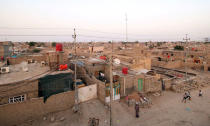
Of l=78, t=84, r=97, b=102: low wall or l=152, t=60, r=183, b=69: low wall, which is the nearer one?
l=78, t=84, r=97, b=102: low wall

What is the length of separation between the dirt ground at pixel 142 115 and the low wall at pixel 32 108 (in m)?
0.45

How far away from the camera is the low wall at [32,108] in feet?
28.4

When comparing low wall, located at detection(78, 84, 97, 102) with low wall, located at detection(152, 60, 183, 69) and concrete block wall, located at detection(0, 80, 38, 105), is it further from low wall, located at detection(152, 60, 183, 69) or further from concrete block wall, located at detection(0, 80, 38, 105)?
low wall, located at detection(152, 60, 183, 69)

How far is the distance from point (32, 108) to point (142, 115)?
29.2 feet

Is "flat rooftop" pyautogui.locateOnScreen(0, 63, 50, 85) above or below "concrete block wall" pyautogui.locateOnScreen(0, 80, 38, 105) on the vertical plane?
above

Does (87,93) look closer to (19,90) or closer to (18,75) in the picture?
(19,90)

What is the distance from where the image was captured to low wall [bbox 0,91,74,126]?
8.66 meters

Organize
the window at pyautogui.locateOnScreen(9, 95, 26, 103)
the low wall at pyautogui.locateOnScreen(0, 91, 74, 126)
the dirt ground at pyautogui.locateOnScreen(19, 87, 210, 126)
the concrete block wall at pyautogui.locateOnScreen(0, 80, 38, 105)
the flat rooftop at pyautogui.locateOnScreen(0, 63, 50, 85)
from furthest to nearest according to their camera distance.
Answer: the flat rooftop at pyautogui.locateOnScreen(0, 63, 50, 85)
the dirt ground at pyautogui.locateOnScreen(19, 87, 210, 126)
the window at pyautogui.locateOnScreen(9, 95, 26, 103)
the concrete block wall at pyautogui.locateOnScreen(0, 80, 38, 105)
the low wall at pyautogui.locateOnScreen(0, 91, 74, 126)

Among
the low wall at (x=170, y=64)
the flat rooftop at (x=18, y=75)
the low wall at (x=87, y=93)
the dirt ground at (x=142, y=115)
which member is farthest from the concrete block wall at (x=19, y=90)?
the low wall at (x=170, y=64)

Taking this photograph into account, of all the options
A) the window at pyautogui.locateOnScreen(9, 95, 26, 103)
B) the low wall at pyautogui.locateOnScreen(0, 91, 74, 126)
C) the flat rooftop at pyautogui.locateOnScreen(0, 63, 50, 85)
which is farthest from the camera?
the flat rooftop at pyautogui.locateOnScreen(0, 63, 50, 85)

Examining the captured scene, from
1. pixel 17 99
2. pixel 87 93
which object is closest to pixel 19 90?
pixel 17 99

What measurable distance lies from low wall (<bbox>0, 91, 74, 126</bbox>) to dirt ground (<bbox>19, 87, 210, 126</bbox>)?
447mm

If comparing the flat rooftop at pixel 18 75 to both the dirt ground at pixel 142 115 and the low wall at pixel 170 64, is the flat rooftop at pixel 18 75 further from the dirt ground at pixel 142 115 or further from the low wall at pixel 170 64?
the low wall at pixel 170 64

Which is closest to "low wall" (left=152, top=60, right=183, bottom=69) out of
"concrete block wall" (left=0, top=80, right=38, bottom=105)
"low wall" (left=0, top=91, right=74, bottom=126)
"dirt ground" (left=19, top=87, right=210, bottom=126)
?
"dirt ground" (left=19, top=87, right=210, bottom=126)
